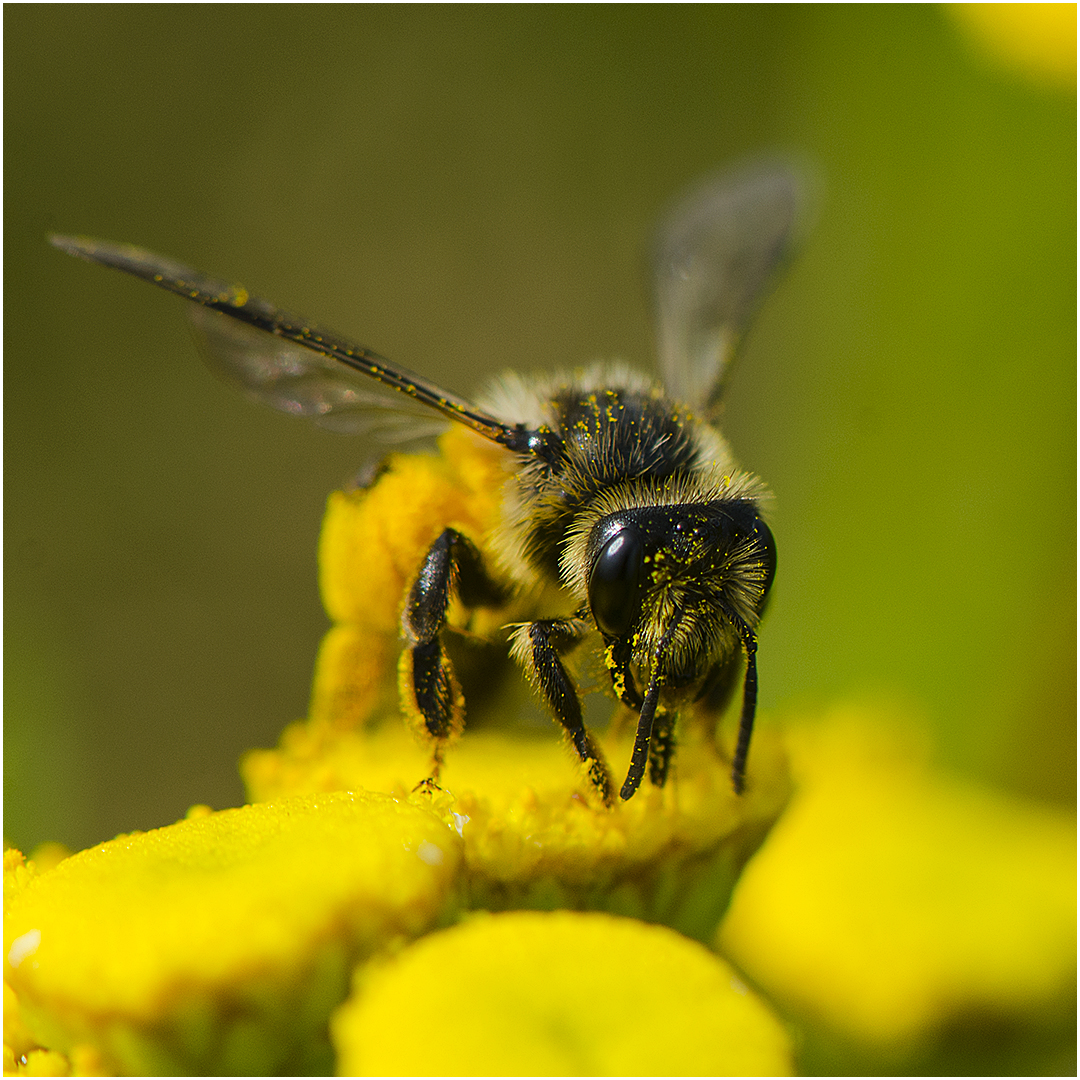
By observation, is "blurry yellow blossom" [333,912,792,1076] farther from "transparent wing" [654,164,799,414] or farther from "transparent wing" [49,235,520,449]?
"transparent wing" [654,164,799,414]

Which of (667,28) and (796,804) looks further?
(667,28)

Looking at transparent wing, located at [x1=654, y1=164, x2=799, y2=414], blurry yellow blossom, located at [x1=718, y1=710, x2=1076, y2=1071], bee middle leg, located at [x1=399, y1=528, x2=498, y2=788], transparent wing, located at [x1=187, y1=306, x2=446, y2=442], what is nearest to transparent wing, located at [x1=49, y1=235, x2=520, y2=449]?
transparent wing, located at [x1=187, y1=306, x2=446, y2=442]

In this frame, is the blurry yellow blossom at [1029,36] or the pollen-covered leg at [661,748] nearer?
the pollen-covered leg at [661,748]

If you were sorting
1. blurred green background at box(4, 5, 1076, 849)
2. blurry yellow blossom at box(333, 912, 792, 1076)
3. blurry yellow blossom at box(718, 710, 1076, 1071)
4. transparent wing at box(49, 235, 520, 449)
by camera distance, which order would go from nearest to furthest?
1. blurry yellow blossom at box(333, 912, 792, 1076)
2. transparent wing at box(49, 235, 520, 449)
3. blurry yellow blossom at box(718, 710, 1076, 1071)
4. blurred green background at box(4, 5, 1076, 849)

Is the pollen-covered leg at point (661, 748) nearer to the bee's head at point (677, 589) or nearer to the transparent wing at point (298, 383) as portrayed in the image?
the bee's head at point (677, 589)

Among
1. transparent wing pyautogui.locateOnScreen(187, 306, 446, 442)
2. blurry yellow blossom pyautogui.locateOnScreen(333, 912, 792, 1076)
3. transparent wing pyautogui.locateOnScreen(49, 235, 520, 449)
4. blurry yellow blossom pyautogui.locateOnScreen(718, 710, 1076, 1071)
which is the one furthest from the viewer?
transparent wing pyautogui.locateOnScreen(187, 306, 446, 442)

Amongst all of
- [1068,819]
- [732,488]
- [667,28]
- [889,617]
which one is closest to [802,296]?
[889,617]

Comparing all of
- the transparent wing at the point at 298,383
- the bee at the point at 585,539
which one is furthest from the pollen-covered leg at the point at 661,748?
the transparent wing at the point at 298,383

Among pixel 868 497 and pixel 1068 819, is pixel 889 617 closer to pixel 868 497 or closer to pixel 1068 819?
pixel 868 497
